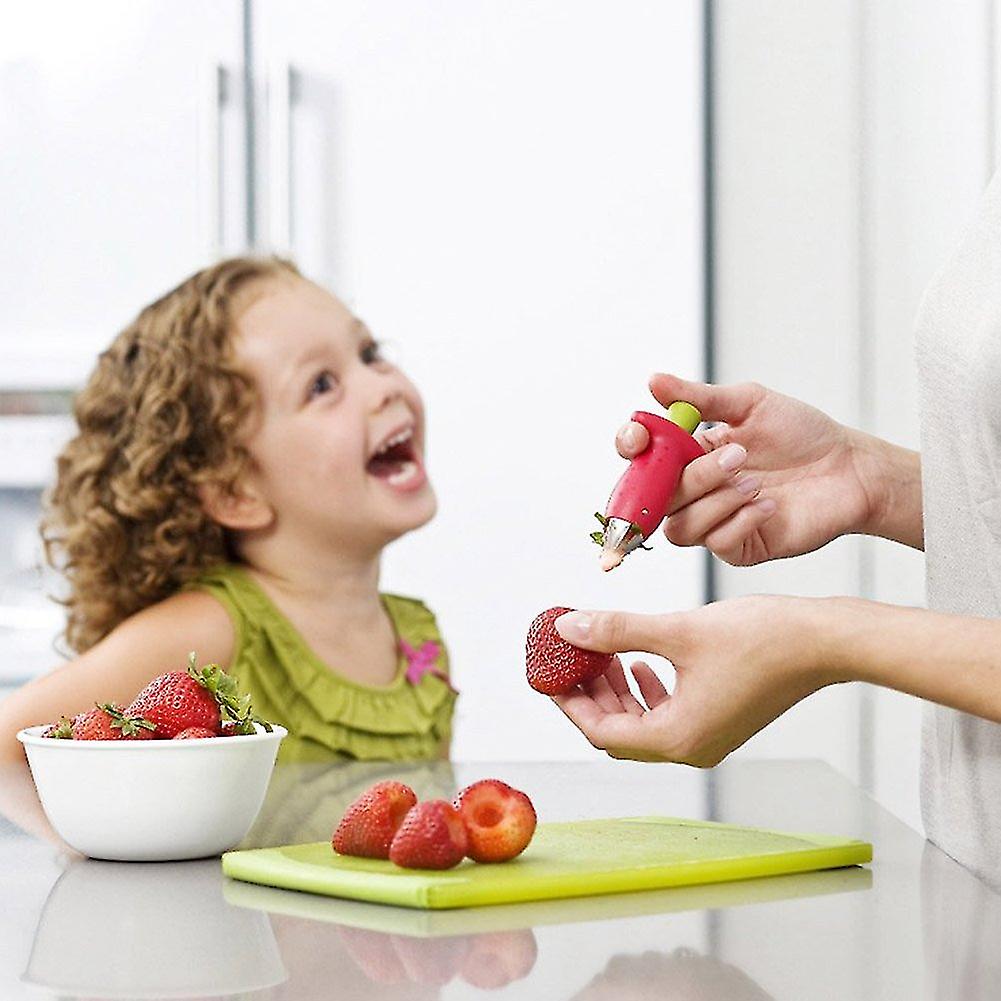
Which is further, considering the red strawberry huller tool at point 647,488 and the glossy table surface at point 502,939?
the red strawberry huller tool at point 647,488

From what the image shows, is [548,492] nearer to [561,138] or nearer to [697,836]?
[561,138]

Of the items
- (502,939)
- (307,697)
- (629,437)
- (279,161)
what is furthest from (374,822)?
(279,161)

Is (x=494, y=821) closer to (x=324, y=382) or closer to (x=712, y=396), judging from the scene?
(x=712, y=396)

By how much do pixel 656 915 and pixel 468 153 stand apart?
6.03 ft

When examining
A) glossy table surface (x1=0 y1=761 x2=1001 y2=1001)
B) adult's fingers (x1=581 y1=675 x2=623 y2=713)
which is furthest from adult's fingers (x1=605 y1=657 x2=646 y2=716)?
glossy table surface (x1=0 y1=761 x2=1001 y2=1001)

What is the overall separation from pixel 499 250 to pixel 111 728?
1.61 m

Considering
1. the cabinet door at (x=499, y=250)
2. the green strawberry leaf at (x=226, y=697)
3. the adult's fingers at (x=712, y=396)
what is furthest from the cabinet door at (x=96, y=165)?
the green strawberry leaf at (x=226, y=697)

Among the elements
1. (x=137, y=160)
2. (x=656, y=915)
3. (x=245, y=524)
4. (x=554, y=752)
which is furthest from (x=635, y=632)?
(x=137, y=160)

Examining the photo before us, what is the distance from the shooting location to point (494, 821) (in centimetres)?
95

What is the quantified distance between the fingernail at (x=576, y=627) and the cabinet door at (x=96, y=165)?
1.69 m

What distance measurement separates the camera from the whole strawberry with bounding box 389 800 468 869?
0.91 m

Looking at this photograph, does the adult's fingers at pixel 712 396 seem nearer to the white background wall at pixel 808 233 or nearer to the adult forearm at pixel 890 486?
the adult forearm at pixel 890 486

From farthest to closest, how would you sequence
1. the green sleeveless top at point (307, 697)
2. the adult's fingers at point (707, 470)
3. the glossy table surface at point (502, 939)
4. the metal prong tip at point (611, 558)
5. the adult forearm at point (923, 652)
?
the green sleeveless top at point (307, 697) < the adult's fingers at point (707, 470) < the metal prong tip at point (611, 558) < the adult forearm at point (923, 652) < the glossy table surface at point (502, 939)

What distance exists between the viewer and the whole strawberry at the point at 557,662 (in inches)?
38.3
